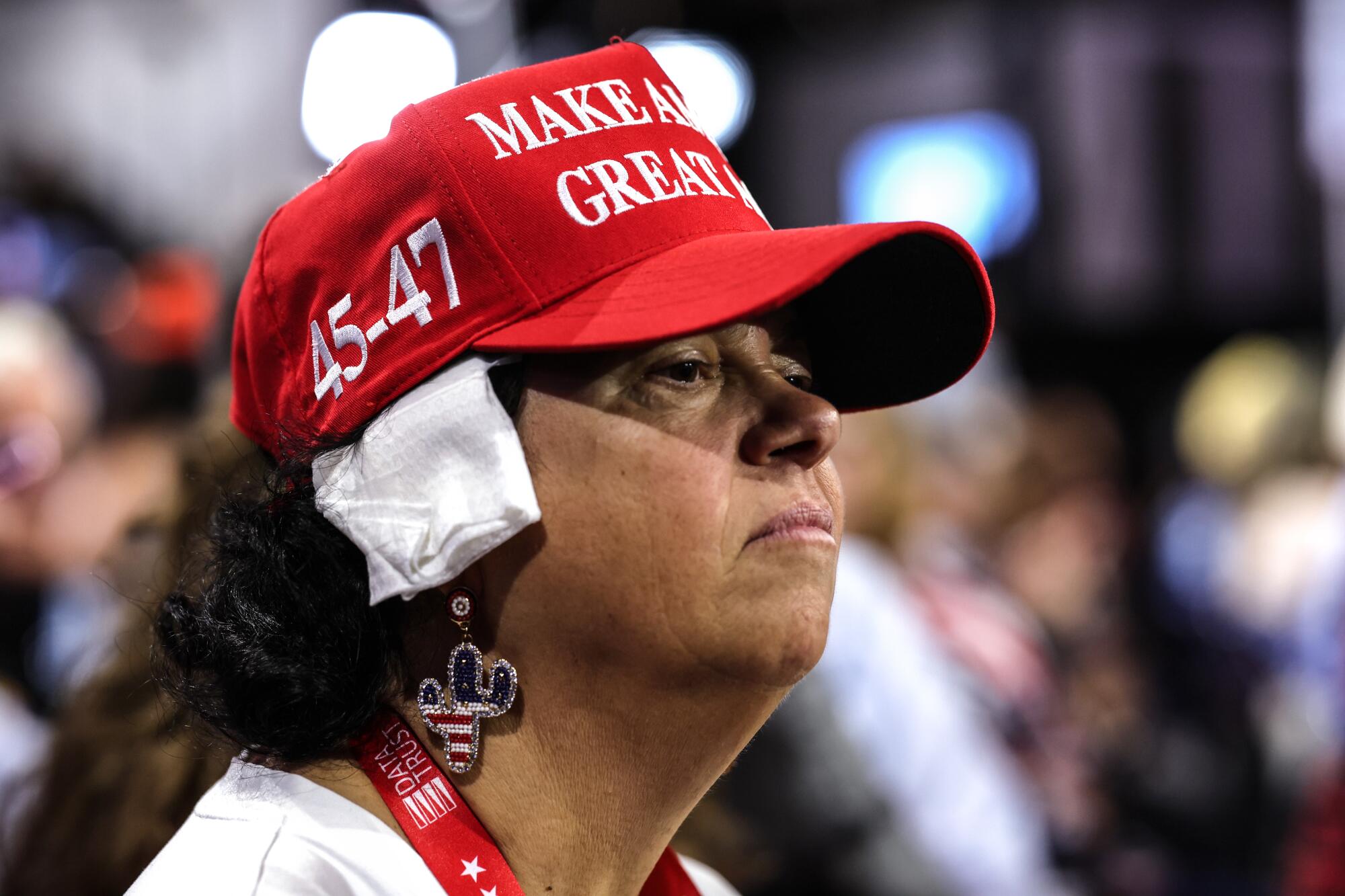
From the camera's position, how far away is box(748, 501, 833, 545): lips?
4.46ft

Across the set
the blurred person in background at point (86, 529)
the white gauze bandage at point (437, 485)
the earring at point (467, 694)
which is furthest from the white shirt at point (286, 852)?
the blurred person in background at point (86, 529)

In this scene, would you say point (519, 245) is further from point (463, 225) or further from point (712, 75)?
point (712, 75)

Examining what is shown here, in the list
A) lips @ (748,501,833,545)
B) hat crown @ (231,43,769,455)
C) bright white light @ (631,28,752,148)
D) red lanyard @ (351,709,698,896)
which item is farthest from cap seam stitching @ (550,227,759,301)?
bright white light @ (631,28,752,148)

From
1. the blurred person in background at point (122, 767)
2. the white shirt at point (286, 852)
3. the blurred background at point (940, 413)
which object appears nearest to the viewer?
the white shirt at point (286, 852)

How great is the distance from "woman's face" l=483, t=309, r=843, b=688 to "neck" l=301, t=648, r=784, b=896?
0.13 feet

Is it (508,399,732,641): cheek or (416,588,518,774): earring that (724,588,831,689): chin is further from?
(416,588,518,774): earring

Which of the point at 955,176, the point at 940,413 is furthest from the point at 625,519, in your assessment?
the point at 955,176

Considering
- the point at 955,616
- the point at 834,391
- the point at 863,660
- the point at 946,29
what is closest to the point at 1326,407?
the point at 955,616

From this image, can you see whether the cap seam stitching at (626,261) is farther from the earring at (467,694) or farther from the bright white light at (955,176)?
the bright white light at (955,176)

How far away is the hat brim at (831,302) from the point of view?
50.3 inches

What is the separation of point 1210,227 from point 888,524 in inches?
209

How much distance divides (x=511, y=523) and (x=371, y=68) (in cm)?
494

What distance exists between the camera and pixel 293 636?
54.3 inches

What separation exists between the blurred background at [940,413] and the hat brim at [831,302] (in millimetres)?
555
